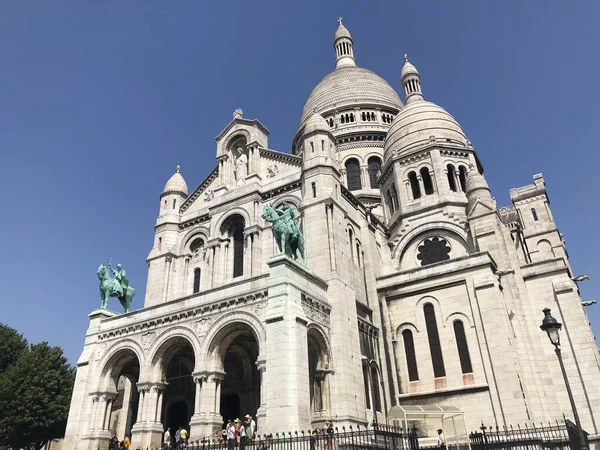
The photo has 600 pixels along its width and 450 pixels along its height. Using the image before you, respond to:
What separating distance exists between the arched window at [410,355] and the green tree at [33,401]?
76.0 feet

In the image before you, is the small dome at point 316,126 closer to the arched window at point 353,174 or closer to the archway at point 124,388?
the arched window at point 353,174

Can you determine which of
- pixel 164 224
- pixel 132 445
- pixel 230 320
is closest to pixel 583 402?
pixel 230 320

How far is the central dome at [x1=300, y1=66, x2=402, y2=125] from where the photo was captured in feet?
171

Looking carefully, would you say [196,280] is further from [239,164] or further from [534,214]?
[534,214]

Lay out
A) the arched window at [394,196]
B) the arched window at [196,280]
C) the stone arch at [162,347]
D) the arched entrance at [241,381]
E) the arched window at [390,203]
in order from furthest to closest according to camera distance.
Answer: the arched window at [390,203], the arched window at [394,196], the arched window at [196,280], the arched entrance at [241,381], the stone arch at [162,347]

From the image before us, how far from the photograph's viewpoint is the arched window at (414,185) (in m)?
35.8

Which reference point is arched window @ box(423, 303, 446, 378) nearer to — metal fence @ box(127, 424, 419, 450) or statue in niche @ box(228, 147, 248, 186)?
metal fence @ box(127, 424, 419, 450)

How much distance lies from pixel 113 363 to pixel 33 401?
32.8ft

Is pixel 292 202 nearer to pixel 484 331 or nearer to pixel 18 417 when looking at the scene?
pixel 484 331

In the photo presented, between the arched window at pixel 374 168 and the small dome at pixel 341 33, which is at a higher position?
the small dome at pixel 341 33

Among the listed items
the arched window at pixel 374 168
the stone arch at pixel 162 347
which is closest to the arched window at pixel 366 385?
the stone arch at pixel 162 347

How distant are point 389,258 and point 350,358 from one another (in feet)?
39.6

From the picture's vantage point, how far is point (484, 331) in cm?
2539

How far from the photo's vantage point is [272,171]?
106 ft
